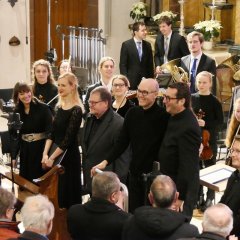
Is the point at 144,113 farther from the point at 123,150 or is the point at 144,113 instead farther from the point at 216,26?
the point at 216,26

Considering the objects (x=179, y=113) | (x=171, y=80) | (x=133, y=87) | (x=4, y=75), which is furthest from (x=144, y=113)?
(x=4, y=75)

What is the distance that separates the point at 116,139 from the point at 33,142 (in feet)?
3.63

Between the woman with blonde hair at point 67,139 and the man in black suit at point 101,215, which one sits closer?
the man in black suit at point 101,215

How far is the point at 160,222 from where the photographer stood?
414 cm

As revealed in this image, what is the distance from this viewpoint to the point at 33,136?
6859mm

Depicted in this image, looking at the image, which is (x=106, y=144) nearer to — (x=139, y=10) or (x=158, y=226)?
(x=158, y=226)

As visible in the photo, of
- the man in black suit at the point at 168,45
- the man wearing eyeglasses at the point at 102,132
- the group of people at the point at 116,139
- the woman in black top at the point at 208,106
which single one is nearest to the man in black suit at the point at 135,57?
the man in black suit at the point at 168,45

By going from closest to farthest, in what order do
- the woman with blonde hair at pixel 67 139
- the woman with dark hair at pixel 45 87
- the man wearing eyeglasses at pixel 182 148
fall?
the man wearing eyeglasses at pixel 182 148 → the woman with blonde hair at pixel 67 139 → the woman with dark hair at pixel 45 87

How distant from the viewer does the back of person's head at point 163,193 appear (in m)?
4.32

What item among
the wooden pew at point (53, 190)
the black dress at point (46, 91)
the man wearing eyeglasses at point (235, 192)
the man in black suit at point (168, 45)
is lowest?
the wooden pew at point (53, 190)

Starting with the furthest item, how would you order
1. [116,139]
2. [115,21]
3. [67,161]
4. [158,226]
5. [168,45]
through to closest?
[115,21]
[168,45]
[67,161]
[116,139]
[158,226]

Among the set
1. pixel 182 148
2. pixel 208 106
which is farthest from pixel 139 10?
pixel 182 148

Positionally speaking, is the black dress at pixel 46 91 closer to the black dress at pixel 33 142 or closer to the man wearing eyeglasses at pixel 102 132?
the black dress at pixel 33 142

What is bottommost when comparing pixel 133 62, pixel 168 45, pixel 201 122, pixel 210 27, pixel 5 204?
pixel 5 204
